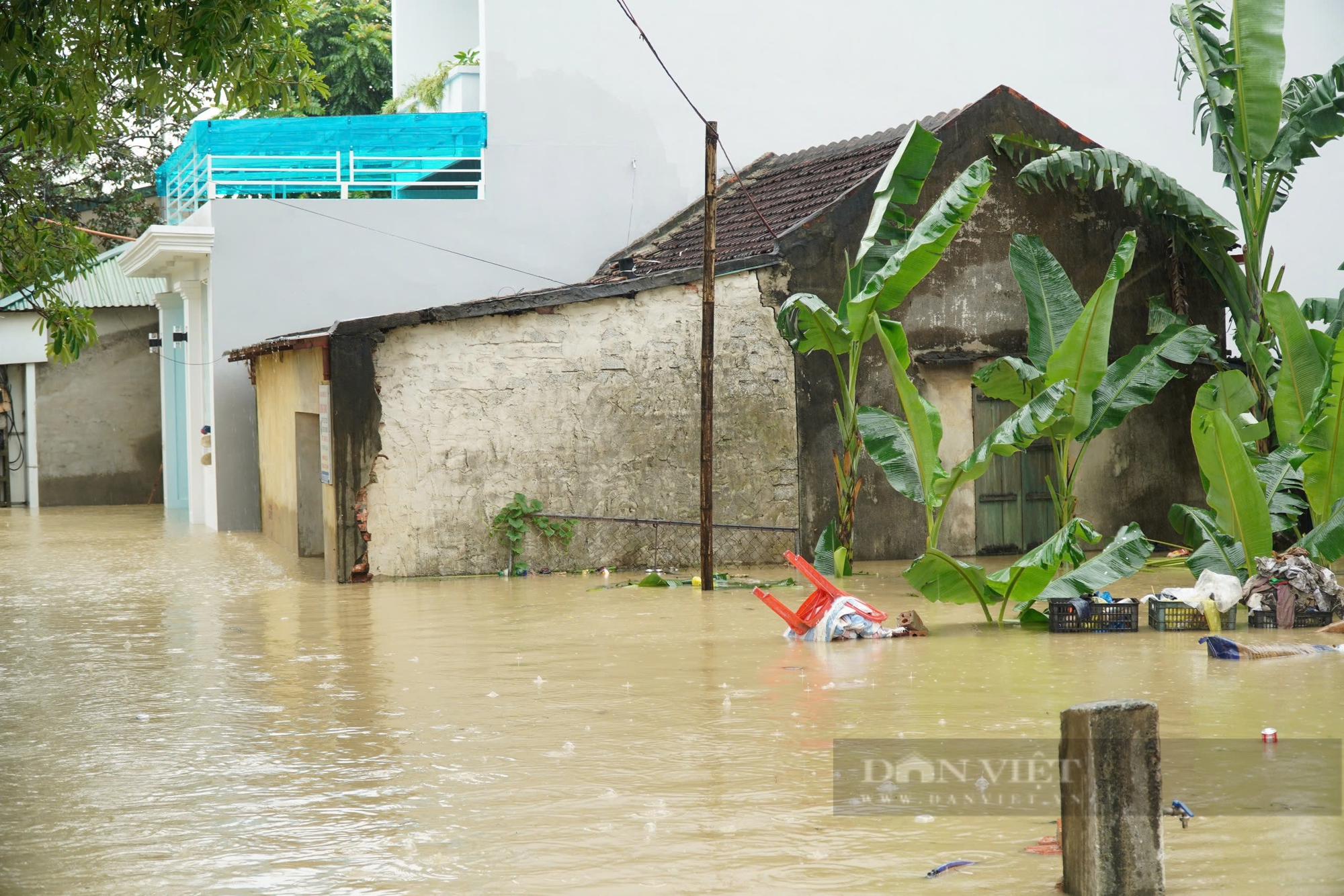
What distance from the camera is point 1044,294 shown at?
13.4 m

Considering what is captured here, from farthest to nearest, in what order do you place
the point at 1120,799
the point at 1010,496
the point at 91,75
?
the point at 1010,496
the point at 91,75
the point at 1120,799

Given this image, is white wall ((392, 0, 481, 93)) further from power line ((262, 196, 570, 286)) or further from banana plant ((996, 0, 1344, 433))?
banana plant ((996, 0, 1344, 433))

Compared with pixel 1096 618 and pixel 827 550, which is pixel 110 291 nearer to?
pixel 827 550

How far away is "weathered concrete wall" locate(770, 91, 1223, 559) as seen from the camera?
15.1 metres

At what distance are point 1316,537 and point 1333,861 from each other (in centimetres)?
698

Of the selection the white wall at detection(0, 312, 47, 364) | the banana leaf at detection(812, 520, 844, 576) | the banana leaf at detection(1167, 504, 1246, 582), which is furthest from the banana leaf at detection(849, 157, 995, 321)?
the white wall at detection(0, 312, 47, 364)

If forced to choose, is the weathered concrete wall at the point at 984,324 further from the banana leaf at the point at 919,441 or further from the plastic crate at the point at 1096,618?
the plastic crate at the point at 1096,618

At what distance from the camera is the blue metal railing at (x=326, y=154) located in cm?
1867

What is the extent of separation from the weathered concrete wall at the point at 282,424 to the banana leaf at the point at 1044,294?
→ 7395 millimetres

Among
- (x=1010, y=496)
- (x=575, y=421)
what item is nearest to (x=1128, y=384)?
(x=1010, y=496)

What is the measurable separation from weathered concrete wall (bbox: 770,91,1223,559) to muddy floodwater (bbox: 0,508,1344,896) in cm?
266

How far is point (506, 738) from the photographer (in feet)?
23.1

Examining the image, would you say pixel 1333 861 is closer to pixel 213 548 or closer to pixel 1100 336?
pixel 1100 336

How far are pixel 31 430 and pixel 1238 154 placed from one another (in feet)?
69.6
